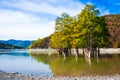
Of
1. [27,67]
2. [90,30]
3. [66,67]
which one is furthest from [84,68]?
[90,30]

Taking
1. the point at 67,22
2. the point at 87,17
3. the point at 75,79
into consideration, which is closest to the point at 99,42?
the point at 87,17

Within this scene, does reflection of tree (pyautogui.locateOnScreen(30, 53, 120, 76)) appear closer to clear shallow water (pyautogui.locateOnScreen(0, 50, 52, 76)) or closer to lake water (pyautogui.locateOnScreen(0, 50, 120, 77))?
lake water (pyautogui.locateOnScreen(0, 50, 120, 77))

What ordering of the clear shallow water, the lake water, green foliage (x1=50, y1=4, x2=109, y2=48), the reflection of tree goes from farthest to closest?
green foliage (x1=50, y1=4, x2=109, y2=48)
the clear shallow water
the lake water
the reflection of tree

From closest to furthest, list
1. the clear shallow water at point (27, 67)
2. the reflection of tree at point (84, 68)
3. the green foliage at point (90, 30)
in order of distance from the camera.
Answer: the reflection of tree at point (84, 68) < the clear shallow water at point (27, 67) < the green foliage at point (90, 30)

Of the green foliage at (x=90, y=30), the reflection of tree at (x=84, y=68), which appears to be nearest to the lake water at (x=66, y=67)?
the reflection of tree at (x=84, y=68)

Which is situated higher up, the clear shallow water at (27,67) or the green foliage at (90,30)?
the green foliage at (90,30)

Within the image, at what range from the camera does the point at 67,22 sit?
90.4 m

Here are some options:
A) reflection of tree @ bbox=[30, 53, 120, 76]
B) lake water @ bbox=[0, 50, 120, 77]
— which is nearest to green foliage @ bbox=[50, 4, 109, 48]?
lake water @ bbox=[0, 50, 120, 77]

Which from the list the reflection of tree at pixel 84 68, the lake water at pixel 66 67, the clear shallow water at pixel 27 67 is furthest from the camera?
the clear shallow water at pixel 27 67

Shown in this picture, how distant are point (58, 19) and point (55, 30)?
14.9 feet

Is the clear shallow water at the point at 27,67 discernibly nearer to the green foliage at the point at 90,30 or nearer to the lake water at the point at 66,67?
the lake water at the point at 66,67

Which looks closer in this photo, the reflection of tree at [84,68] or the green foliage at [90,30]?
Result: the reflection of tree at [84,68]

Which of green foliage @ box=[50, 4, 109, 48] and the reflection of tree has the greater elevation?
green foliage @ box=[50, 4, 109, 48]

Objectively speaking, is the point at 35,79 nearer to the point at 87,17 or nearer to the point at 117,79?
the point at 117,79
